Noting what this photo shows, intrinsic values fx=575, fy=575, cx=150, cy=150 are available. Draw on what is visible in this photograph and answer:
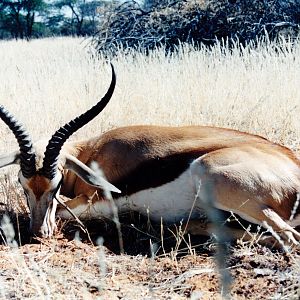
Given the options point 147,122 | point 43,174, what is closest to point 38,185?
point 43,174

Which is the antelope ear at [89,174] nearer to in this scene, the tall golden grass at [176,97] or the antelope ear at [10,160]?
the antelope ear at [10,160]

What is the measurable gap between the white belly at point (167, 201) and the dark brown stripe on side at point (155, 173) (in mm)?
39

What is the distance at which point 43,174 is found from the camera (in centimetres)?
418

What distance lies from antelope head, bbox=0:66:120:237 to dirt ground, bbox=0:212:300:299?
0.16 m

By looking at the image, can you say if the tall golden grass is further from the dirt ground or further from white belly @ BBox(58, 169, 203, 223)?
the dirt ground

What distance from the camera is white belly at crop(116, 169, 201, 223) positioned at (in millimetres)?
4344

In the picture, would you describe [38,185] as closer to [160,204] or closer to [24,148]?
[24,148]

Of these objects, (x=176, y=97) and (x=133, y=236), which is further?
(x=176, y=97)

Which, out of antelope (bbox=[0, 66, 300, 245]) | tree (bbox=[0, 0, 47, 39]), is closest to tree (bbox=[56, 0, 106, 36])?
tree (bbox=[0, 0, 47, 39])

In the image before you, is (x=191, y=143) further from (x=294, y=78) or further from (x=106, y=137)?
(x=294, y=78)

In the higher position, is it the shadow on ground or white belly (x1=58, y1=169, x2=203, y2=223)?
white belly (x1=58, y1=169, x2=203, y2=223)

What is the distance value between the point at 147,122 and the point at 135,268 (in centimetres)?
359

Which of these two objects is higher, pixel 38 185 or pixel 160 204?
pixel 38 185

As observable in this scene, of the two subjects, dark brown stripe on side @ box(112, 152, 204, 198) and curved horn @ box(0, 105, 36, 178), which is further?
dark brown stripe on side @ box(112, 152, 204, 198)
